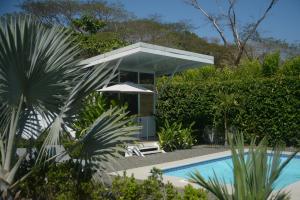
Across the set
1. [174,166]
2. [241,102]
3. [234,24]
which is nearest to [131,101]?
[241,102]

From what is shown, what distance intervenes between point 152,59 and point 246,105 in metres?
4.57

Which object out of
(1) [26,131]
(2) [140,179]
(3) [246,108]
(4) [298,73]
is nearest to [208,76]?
(3) [246,108]

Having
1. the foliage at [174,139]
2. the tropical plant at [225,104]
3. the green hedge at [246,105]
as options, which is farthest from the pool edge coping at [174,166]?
the green hedge at [246,105]

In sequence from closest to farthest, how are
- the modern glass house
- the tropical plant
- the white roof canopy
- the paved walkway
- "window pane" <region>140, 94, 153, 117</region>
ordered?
1. the paved walkway
2. the white roof canopy
3. the modern glass house
4. the tropical plant
5. "window pane" <region>140, 94, 153, 117</region>

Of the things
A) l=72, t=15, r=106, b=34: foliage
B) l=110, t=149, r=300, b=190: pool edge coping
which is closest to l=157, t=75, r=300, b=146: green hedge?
l=110, t=149, r=300, b=190: pool edge coping

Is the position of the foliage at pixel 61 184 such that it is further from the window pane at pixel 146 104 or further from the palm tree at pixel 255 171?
the window pane at pixel 146 104

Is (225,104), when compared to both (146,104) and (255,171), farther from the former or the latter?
(255,171)

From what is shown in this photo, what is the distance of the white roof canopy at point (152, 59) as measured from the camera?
1434cm

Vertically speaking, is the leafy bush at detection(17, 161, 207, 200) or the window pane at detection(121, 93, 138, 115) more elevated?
the window pane at detection(121, 93, 138, 115)

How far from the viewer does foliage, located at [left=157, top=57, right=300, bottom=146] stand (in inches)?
623

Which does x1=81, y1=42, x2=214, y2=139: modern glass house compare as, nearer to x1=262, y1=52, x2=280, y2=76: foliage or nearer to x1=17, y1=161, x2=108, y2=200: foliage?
x1=262, y1=52, x2=280, y2=76: foliage

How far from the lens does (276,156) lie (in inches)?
132

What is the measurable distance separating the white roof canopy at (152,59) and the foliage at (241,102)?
889 millimetres

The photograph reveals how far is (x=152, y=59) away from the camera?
16.3 metres
